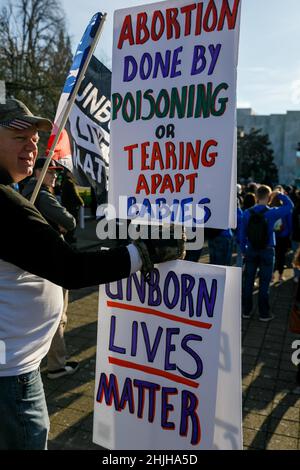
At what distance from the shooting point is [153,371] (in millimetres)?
2055

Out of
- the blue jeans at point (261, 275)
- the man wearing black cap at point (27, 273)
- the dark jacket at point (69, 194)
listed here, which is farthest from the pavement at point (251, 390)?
the dark jacket at point (69, 194)

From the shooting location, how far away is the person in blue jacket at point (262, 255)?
518 centimetres

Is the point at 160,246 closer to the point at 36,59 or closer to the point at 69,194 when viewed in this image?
the point at 69,194

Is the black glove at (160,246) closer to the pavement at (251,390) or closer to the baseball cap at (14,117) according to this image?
the baseball cap at (14,117)

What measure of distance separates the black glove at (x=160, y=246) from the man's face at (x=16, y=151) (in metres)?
0.55

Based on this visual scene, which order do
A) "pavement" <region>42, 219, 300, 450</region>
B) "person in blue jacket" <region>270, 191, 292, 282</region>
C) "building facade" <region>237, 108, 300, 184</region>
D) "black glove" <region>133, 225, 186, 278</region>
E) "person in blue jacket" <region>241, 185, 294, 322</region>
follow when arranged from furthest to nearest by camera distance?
"building facade" <region>237, 108, 300, 184</region>
"person in blue jacket" <region>270, 191, 292, 282</region>
"person in blue jacket" <region>241, 185, 294, 322</region>
"pavement" <region>42, 219, 300, 450</region>
"black glove" <region>133, 225, 186, 278</region>

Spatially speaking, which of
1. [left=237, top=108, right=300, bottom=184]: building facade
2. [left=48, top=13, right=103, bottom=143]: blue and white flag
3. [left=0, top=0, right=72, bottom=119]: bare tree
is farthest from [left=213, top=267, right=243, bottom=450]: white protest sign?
[left=237, top=108, right=300, bottom=184]: building facade

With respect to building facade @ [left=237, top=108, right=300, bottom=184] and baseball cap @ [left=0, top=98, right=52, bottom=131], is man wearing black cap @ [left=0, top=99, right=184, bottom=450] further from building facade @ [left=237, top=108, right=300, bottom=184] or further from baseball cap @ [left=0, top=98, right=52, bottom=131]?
building facade @ [left=237, top=108, right=300, bottom=184]

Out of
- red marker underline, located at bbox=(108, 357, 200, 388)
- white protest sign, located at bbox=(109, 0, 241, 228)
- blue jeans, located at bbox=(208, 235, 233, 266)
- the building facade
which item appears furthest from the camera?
the building facade

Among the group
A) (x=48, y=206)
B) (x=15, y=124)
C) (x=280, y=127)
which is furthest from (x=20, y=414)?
(x=280, y=127)

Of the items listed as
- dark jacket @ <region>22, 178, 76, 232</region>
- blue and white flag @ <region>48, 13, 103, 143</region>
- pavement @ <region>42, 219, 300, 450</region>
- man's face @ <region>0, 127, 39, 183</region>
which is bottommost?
pavement @ <region>42, 219, 300, 450</region>

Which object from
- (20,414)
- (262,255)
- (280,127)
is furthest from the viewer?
(280,127)

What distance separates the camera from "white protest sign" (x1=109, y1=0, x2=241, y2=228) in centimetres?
184

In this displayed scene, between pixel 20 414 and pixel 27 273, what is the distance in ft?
1.78
